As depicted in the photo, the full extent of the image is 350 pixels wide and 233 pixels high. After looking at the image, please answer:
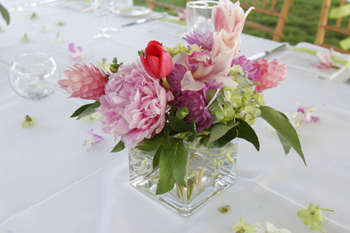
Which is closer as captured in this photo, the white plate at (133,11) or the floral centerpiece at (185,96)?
the floral centerpiece at (185,96)

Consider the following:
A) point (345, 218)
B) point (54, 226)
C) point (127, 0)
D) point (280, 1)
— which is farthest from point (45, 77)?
point (280, 1)

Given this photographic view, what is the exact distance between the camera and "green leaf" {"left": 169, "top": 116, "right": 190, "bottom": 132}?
581 mm

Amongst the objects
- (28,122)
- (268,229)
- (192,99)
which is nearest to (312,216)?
(268,229)

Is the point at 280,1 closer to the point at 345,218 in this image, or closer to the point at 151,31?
the point at 151,31

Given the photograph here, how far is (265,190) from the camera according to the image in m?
0.77

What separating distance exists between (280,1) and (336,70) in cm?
384

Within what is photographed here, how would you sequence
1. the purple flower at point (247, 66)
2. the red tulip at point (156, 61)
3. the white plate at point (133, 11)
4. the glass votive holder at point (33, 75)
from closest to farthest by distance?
the red tulip at point (156, 61) → the purple flower at point (247, 66) → the glass votive holder at point (33, 75) → the white plate at point (133, 11)

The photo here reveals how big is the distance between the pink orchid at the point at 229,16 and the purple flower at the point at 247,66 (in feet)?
0.16

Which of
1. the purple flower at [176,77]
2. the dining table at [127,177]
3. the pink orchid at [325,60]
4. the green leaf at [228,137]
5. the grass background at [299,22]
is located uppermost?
the purple flower at [176,77]

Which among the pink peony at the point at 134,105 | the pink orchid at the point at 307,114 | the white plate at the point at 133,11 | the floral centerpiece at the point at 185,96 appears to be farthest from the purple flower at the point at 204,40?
the white plate at the point at 133,11

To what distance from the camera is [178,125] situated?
1.92 ft

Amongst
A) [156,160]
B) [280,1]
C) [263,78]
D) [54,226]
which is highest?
[263,78]

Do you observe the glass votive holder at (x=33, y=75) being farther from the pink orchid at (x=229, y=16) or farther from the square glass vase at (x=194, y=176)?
the pink orchid at (x=229, y=16)

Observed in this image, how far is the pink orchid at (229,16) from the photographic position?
590 mm
